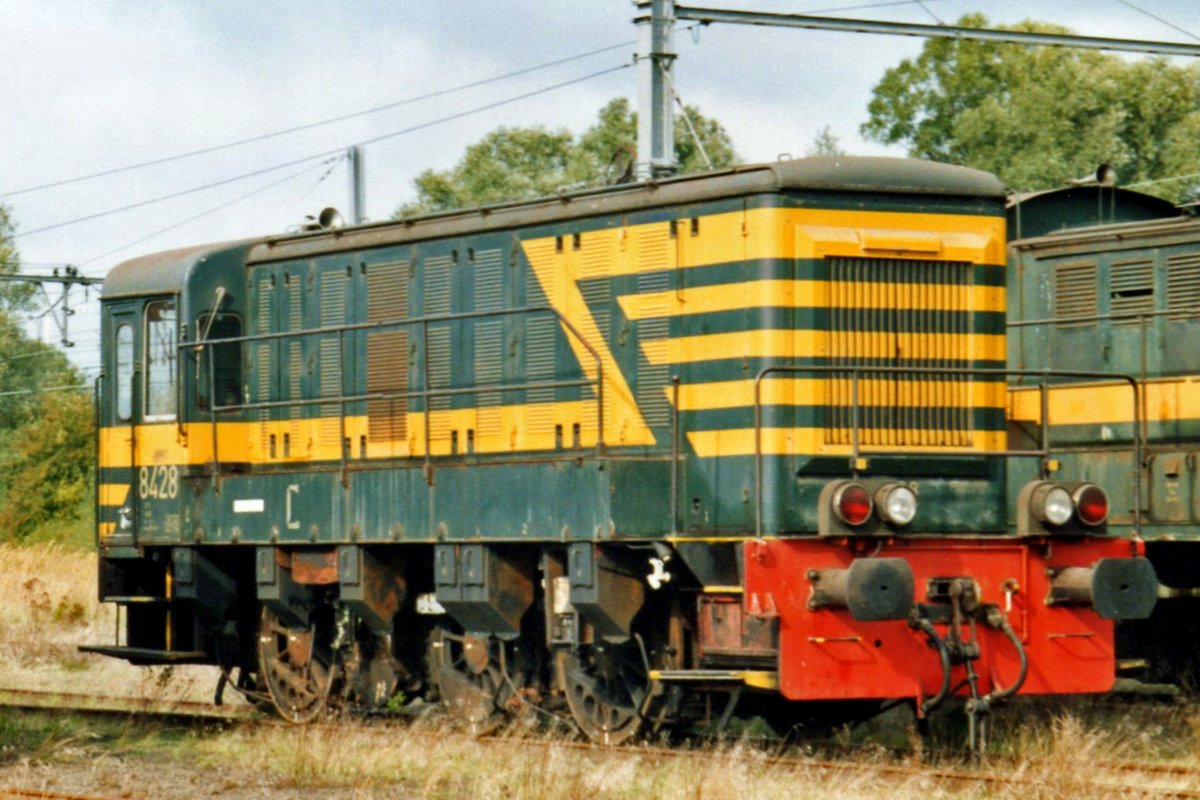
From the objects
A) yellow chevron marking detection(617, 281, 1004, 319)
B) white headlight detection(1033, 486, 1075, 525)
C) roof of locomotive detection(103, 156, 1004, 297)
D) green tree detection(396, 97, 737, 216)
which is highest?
green tree detection(396, 97, 737, 216)

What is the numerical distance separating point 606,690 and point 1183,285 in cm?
596

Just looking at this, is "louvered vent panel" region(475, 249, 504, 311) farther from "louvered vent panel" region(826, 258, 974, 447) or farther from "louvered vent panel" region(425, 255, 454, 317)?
A: "louvered vent panel" region(826, 258, 974, 447)

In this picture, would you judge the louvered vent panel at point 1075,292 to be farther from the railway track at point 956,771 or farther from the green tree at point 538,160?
the green tree at point 538,160

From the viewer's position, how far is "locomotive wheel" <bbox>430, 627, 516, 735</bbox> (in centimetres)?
1312

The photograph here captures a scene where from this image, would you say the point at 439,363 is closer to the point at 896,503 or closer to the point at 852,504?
the point at 852,504

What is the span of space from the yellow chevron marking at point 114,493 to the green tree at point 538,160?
28822mm

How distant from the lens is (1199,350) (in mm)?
14945

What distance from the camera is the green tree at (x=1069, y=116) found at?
4391 centimetres

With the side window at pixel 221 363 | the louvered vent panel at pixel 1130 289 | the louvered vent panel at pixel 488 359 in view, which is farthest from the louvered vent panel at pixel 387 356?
the louvered vent panel at pixel 1130 289

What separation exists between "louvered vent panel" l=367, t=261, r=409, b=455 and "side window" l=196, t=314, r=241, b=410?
1504 millimetres

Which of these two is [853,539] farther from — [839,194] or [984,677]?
[839,194]

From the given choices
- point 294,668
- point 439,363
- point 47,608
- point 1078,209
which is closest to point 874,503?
point 439,363

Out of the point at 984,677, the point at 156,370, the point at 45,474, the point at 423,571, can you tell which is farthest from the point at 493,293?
the point at 45,474

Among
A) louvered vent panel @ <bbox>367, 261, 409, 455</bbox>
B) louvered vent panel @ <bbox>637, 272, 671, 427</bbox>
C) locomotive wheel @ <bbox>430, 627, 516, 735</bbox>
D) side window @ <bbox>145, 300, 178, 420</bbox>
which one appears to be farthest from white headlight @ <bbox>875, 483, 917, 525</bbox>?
side window @ <bbox>145, 300, 178, 420</bbox>
